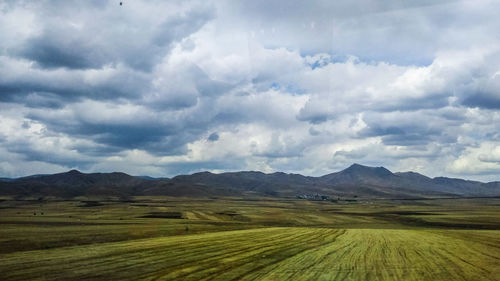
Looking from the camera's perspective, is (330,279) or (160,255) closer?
(330,279)

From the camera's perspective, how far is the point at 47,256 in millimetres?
31234

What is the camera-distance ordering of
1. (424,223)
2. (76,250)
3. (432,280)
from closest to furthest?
1. (432,280)
2. (76,250)
3. (424,223)

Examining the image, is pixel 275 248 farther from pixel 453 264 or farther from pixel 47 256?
pixel 47 256

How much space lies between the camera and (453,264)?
2806 centimetres

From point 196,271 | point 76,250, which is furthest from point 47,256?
point 196,271

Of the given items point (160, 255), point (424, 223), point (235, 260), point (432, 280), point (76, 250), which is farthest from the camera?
point (424, 223)

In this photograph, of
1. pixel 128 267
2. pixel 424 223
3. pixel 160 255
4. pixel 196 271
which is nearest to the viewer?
pixel 196 271

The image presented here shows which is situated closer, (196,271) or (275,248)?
(196,271)

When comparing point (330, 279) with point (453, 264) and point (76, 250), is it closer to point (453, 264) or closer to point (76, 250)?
point (453, 264)

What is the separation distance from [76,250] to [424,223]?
91958 mm

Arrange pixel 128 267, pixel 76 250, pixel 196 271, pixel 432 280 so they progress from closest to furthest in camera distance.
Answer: pixel 432 280 < pixel 196 271 < pixel 128 267 < pixel 76 250

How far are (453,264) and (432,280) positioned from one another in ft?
23.3

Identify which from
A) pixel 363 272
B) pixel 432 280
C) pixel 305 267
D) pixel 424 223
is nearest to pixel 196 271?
pixel 305 267

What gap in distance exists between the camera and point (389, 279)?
74.5ft
